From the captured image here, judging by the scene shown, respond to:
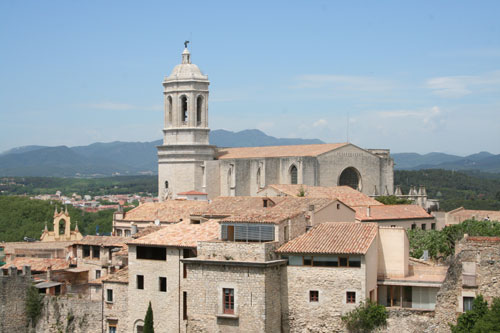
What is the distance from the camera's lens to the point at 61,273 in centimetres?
4591

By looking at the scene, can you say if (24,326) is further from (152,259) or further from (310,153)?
(310,153)

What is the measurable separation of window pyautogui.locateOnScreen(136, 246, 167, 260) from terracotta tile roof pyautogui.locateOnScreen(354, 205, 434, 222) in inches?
767

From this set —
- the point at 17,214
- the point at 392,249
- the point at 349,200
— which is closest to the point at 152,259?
the point at 392,249

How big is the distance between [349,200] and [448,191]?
4893 inches

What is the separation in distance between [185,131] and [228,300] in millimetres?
48928

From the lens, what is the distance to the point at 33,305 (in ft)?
135

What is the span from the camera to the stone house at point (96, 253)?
47000 millimetres

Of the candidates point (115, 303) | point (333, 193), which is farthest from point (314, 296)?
point (333, 193)

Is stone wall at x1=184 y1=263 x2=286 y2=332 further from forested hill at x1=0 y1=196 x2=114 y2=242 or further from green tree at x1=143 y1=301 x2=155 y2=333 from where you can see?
forested hill at x1=0 y1=196 x2=114 y2=242

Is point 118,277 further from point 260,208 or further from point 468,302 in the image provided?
point 468,302

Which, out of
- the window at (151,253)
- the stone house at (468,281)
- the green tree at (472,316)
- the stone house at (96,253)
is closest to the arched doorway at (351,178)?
the stone house at (96,253)

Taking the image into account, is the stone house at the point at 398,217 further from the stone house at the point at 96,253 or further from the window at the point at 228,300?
the window at the point at 228,300

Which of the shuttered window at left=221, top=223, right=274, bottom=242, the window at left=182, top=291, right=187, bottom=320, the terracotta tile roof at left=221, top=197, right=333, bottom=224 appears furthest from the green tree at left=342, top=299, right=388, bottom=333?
the window at left=182, top=291, right=187, bottom=320

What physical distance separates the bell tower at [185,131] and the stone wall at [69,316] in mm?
39855
